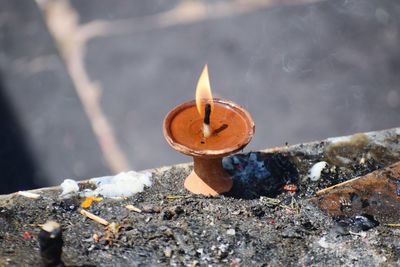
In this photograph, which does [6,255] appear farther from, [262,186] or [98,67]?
[98,67]

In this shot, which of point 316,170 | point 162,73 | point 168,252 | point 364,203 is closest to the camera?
point 168,252

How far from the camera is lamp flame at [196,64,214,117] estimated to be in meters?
3.65

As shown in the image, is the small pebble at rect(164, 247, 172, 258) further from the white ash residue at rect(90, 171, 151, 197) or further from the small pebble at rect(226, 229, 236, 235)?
the white ash residue at rect(90, 171, 151, 197)

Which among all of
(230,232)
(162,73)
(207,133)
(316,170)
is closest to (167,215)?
(230,232)

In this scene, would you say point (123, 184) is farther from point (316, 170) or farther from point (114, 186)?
point (316, 170)

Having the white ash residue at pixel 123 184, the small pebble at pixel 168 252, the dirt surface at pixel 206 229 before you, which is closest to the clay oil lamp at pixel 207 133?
the dirt surface at pixel 206 229

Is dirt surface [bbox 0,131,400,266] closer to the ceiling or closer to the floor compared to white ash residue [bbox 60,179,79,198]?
closer to the floor

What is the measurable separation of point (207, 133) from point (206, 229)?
0.57m

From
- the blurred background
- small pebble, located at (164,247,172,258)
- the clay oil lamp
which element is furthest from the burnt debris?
the blurred background

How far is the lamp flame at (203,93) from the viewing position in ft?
12.0

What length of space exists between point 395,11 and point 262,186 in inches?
190

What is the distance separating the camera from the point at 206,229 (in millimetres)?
3377

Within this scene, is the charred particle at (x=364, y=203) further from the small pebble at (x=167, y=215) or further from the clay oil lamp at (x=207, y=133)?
the small pebble at (x=167, y=215)

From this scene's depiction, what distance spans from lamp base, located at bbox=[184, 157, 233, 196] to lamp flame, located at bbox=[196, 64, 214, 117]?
309 mm
